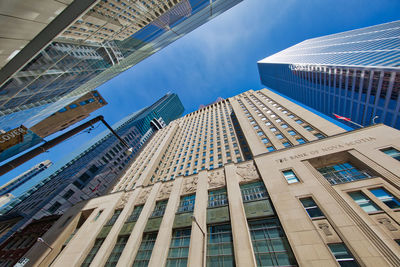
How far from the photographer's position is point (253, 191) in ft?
54.2

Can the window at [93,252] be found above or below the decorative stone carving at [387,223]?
below

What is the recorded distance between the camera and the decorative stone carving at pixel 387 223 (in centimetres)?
987

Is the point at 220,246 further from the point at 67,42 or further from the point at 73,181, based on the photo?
the point at 73,181

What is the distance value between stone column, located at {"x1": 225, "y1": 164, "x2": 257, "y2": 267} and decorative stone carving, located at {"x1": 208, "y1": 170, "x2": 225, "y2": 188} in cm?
124

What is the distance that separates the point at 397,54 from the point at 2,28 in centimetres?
8710

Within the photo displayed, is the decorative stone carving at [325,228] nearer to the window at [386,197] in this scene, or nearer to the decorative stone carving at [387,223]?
the decorative stone carving at [387,223]

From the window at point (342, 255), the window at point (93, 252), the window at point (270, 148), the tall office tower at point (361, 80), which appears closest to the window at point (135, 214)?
the window at point (93, 252)

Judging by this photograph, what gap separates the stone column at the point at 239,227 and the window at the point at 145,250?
952 centimetres

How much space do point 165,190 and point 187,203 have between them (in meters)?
5.29

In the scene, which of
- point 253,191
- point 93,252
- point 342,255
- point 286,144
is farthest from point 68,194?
point 286,144

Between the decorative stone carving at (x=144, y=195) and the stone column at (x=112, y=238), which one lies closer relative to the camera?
the stone column at (x=112, y=238)

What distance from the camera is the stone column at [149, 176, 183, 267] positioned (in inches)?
515

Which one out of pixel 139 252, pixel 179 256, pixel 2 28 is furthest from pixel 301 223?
pixel 2 28

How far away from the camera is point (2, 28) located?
487 cm
